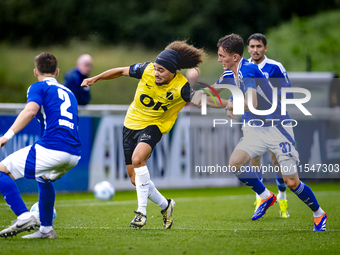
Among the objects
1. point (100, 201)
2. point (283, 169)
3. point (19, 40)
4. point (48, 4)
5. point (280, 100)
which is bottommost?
point (100, 201)

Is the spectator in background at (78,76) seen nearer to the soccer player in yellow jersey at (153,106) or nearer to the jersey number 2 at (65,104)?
the soccer player in yellow jersey at (153,106)

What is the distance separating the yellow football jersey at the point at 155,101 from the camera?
538cm

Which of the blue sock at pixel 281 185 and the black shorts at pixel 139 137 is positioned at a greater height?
the black shorts at pixel 139 137

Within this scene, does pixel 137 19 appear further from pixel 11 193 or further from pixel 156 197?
pixel 11 193

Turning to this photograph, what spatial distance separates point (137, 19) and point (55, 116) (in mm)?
18067

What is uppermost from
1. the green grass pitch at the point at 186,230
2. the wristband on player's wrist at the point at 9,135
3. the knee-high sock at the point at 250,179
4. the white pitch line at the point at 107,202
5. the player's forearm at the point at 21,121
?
the player's forearm at the point at 21,121

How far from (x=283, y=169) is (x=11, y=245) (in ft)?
9.39

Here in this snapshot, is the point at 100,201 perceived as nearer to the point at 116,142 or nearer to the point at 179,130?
the point at 116,142

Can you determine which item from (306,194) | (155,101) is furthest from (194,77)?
(306,194)

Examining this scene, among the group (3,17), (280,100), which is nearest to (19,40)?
(3,17)

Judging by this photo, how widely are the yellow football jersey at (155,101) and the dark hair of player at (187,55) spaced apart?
222 mm

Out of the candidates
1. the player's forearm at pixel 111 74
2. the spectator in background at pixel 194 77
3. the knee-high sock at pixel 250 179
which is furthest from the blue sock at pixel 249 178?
the player's forearm at pixel 111 74

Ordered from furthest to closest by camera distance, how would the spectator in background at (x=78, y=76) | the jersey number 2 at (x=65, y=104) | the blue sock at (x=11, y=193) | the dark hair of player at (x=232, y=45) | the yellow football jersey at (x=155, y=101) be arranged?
the spectator in background at (x=78, y=76)
the dark hair of player at (x=232, y=45)
the yellow football jersey at (x=155, y=101)
the jersey number 2 at (x=65, y=104)
the blue sock at (x=11, y=193)

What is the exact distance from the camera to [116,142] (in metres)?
9.45
